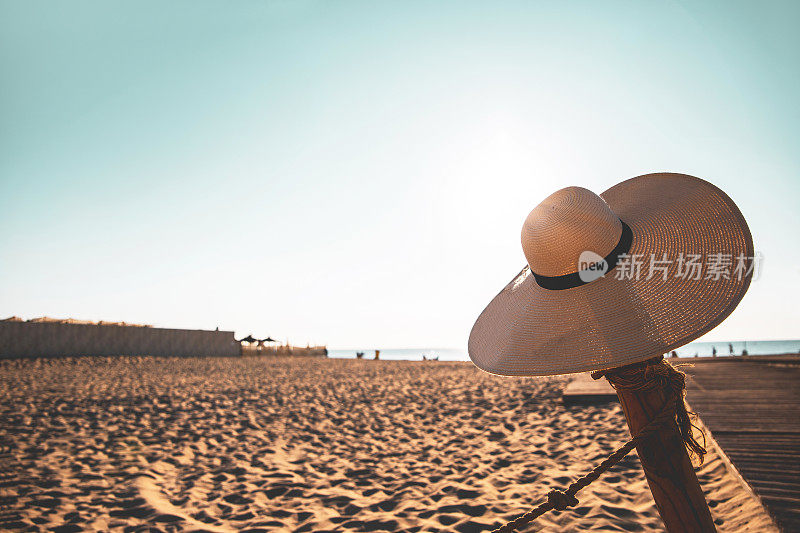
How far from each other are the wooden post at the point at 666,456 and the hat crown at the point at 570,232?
14.4 inches

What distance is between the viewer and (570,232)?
129 centimetres

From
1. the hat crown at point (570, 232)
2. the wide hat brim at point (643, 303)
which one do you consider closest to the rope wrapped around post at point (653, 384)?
the wide hat brim at point (643, 303)

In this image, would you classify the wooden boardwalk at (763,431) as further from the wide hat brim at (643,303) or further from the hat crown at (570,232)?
the hat crown at (570,232)

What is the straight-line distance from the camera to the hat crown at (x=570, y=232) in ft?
4.20

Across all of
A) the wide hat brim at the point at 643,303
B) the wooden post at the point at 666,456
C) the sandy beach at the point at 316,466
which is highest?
the wide hat brim at the point at 643,303

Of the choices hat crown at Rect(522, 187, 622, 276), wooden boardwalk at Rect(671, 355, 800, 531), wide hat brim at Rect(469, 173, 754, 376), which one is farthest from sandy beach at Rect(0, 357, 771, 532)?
hat crown at Rect(522, 187, 622, 276)

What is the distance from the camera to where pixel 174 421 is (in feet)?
22.4

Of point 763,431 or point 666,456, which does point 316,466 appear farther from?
point 763,431

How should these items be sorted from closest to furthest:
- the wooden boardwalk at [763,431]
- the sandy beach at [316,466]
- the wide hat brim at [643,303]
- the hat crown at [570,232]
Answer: the wide hat brim at [643,303]
the hat crown at [570,232]
the wooden boardwalk at [763,431]
the sandy beach at [316,466]

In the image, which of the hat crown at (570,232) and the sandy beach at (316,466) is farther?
the sandy beach at (316,466)

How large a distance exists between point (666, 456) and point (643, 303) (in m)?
0.46

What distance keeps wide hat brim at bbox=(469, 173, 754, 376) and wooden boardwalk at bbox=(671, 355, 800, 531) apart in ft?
1.87

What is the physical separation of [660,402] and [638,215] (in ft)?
2.10

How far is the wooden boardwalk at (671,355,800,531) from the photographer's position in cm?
253
